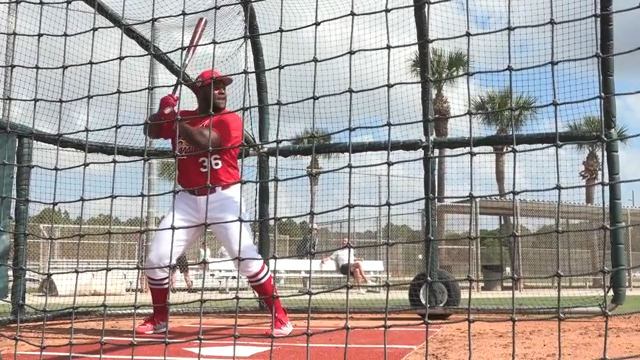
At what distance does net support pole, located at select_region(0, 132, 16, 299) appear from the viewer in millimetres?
6754

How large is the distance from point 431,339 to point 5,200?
4.31 metres

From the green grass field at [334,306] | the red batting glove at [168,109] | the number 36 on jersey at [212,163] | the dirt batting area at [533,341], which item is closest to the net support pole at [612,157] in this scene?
the green grass field at [334,306]

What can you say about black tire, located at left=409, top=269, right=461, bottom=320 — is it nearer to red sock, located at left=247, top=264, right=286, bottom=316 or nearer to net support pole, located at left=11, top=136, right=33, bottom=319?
red sock, located at left=247, top=264, right=286, bottom=316

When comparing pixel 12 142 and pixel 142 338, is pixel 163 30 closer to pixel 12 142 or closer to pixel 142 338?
pixel 12 142

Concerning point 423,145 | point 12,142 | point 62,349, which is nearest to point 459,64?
point 423,145

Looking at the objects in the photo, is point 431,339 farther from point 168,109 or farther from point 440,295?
point 168,109

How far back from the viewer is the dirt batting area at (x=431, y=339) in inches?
173

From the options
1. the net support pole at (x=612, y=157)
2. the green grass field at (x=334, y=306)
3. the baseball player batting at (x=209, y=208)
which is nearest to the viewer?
the baseball player batting at (x=209, y=208)

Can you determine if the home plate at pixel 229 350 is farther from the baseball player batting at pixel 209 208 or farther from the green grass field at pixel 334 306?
the green grass field at pixel 334 306

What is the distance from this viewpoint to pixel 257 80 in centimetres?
763

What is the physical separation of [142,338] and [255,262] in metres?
1.06

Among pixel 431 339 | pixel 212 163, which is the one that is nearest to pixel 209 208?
pixel 212 163

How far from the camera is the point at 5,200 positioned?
6.84 meters

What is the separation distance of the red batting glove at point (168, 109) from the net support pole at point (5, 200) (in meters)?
2.75
